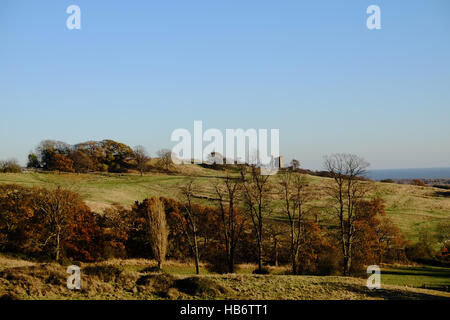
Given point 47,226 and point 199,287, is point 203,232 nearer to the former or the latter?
point 47,226

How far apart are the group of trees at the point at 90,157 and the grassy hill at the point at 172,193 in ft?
35.8

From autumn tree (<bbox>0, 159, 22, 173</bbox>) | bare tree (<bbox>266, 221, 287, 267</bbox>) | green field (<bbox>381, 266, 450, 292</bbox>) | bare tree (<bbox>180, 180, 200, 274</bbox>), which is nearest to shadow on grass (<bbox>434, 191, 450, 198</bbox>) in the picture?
green field (<bbox>381, 266, 450, 292</bbox>)

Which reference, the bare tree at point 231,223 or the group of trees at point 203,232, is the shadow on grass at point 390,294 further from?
the bare tree at point 231,223

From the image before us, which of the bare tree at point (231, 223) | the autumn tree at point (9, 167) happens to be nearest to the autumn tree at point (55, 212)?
the bare tree at point (231, 223)

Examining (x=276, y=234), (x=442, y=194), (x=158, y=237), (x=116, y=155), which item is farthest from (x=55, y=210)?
(x=442, y=194)

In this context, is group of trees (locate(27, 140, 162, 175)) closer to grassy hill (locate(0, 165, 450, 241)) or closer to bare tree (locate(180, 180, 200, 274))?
grassy hill (locate(0, 165, 450, 241))

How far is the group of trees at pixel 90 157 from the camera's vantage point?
303ft

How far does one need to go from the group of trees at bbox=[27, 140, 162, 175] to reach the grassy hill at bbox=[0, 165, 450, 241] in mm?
10899

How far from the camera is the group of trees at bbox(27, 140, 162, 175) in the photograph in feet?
303

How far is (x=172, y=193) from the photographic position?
70.4 m

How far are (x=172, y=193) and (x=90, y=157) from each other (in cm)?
4293
